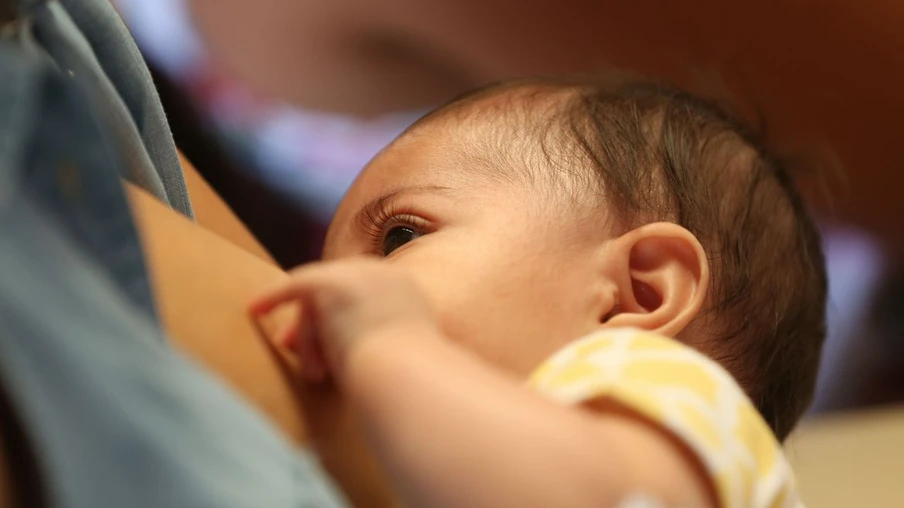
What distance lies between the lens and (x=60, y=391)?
0.36 meters

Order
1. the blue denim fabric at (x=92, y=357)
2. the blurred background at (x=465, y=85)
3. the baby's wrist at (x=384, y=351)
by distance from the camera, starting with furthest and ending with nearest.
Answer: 1. the blurred background at (x=465, y=85)
2. the baby's wrist at (x=384, y=351)
3. the blue denim fabric at (x=92, y=357)

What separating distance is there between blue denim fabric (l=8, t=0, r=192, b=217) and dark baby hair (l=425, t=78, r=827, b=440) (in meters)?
0.27

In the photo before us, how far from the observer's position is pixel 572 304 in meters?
0.65

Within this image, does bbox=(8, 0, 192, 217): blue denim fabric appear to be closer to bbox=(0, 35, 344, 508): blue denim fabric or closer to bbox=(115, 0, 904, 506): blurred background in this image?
bbox=(0, 35, 344, 508): blue denim fabric

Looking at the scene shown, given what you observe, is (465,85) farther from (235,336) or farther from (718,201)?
(235,336)

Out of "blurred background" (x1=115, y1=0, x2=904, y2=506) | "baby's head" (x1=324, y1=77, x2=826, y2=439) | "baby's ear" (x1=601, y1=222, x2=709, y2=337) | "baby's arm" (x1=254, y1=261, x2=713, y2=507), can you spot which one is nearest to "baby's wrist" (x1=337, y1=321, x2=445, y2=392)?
"baby's arm" (x1=254, y1=261, x2=713, y2=507)

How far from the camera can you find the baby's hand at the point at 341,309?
0.49 meters

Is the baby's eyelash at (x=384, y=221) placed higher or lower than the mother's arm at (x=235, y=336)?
higher

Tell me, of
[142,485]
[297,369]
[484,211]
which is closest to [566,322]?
[484,211]

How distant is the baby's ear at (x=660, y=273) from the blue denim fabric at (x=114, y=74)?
32 cm

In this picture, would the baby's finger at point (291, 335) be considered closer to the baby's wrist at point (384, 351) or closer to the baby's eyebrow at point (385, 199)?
the baby's wrist at point (384, 351)

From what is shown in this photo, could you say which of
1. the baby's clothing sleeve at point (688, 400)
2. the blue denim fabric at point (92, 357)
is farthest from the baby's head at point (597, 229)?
the blue denim fabric at point (92, 357)

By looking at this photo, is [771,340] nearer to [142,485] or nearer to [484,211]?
[484,211]

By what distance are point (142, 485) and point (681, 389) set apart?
0.27 m
